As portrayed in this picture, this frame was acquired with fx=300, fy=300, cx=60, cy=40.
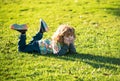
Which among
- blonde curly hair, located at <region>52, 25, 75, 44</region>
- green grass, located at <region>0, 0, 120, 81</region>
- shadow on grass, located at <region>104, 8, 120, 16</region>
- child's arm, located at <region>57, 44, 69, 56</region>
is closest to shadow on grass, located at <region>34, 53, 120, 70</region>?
green grass, located at <region>0, 0, 120, 81</region>

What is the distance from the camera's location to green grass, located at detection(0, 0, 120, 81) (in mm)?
7500

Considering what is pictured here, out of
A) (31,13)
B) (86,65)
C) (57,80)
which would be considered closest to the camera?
(57,80)

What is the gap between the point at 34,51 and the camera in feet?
30.1

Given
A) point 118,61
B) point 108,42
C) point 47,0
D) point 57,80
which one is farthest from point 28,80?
point 47,0

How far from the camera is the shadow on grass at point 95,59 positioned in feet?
26.1

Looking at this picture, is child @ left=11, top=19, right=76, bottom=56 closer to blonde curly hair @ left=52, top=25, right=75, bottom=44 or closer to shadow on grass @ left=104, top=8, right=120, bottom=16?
blonde curly hair @ left=52, top=25, right=75, bottom=44

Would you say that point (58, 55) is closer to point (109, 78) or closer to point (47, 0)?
point (109, 78)

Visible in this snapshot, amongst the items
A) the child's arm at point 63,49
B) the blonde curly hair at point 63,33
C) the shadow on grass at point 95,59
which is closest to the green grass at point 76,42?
the shadow on grass at point 95,59

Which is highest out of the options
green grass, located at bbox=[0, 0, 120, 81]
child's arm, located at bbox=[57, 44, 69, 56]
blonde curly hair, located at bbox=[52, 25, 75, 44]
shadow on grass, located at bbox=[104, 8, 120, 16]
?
blonde curly hair, located at bbox=[52, 25, 75, 44]

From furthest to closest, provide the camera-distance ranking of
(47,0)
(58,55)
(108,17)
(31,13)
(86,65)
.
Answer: (47,0), (31,13), (108,17), (58,55), (86,65)

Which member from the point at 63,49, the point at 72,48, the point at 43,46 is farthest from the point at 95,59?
the point at 43,46

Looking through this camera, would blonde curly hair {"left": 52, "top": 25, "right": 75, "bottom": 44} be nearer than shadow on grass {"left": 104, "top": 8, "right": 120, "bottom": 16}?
Yes

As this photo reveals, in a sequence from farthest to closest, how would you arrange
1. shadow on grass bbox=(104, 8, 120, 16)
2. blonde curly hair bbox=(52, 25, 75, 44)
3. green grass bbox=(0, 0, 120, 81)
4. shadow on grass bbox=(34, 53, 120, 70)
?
shadow on grass bbox=(104, 8, 120, 16) < blonde curly hair bbox=(52, 25, 75, 44) < shadow on grass bbox=(34, 53, 120, 70) < green grass bbox=(0, 0, 120, 81)

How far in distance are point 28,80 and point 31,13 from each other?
26.9 ft
